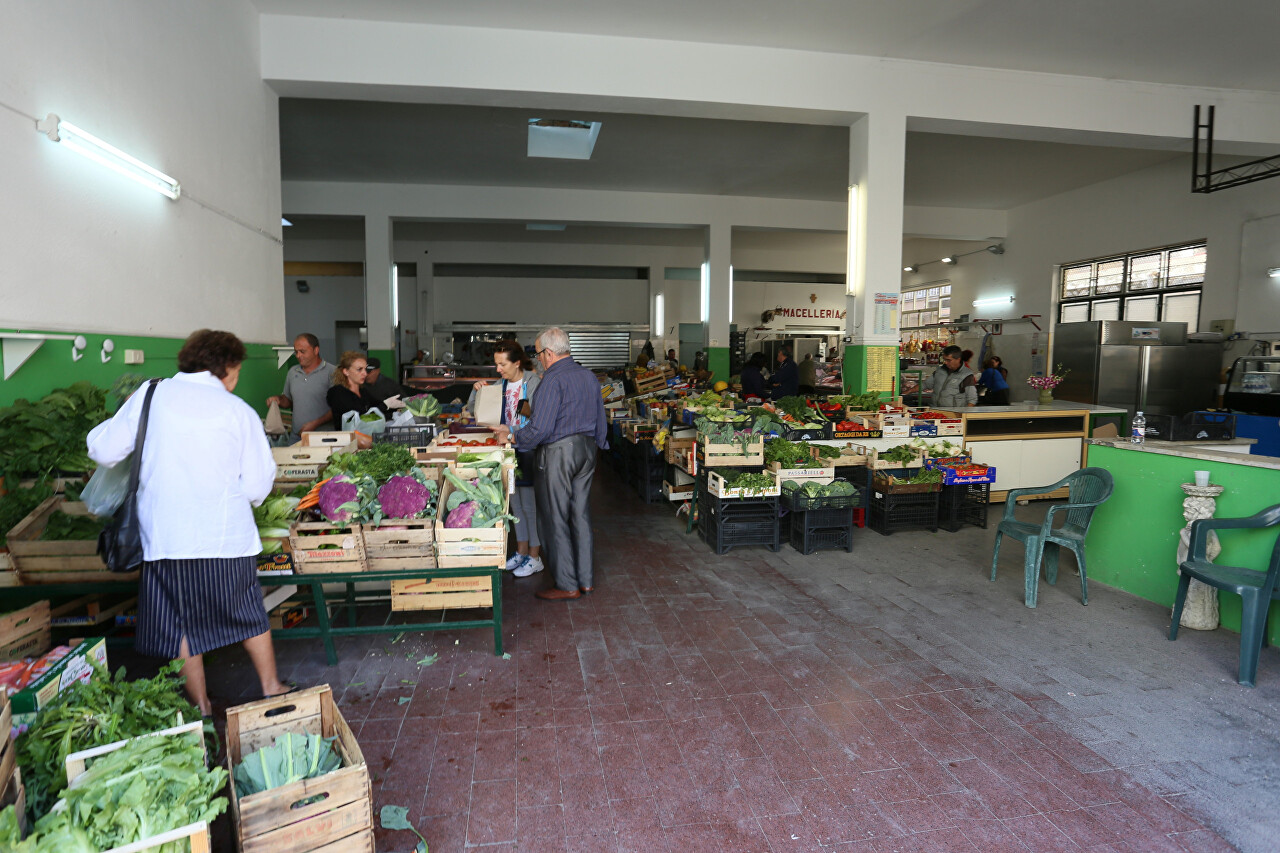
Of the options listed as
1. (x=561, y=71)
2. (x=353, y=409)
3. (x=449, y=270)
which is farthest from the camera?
(x=449, y=270)

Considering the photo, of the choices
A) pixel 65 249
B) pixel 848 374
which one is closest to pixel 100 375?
pixel 65 249

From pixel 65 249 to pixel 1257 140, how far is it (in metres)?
12.2

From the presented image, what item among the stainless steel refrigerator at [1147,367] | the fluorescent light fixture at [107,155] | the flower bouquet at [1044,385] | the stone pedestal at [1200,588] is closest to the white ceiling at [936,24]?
the fluorescent light fixture at [107,155]

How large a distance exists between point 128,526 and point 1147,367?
12309 mm

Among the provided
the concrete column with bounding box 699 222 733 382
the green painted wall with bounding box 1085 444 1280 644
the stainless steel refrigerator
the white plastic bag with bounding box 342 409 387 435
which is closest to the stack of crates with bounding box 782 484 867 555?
the green painted wall with bounding box 1085 444 1280 644

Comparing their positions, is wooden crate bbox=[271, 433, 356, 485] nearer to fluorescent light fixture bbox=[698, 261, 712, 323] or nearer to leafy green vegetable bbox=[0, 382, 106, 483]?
leafy green vegetable bbox=[0, 382, 106, 483]

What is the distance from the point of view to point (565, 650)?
13.0ft

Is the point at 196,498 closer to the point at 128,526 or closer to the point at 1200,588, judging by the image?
the point at 128,526

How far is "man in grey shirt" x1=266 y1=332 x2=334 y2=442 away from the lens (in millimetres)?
5738

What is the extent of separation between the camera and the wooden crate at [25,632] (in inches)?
116

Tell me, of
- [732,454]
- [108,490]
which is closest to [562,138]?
[732,454]

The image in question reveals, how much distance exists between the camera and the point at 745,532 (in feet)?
19.6

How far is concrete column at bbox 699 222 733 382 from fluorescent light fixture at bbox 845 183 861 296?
491cm

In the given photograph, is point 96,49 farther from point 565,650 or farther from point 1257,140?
point 1257,140
